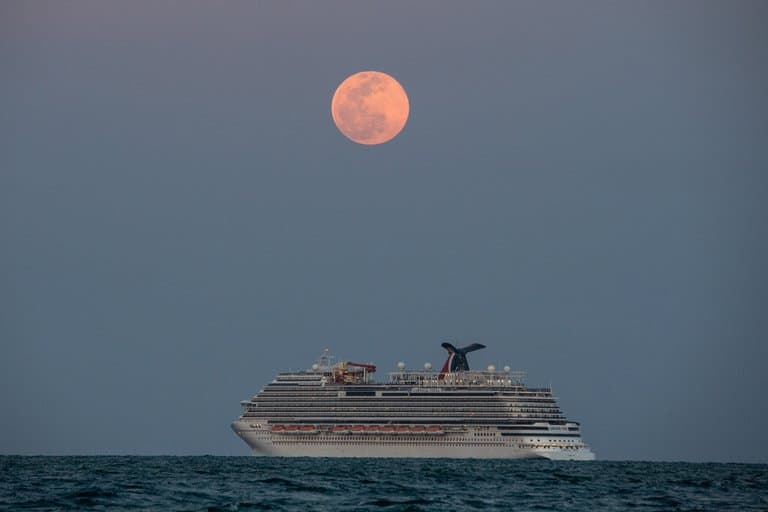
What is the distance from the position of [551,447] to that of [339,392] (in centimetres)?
2692

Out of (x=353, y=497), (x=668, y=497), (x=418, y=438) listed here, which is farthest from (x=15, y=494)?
(x=418, y=438)

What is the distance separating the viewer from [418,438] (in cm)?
15025

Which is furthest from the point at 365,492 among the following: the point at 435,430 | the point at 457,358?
the point at 457,358

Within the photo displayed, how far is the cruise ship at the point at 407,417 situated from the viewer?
147625 mm

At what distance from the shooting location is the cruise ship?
148 m

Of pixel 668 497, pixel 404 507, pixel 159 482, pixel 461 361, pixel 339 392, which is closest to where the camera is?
pixel 404 507

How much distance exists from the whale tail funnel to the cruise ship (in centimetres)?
802

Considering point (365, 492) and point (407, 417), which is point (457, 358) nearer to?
point (407, 417)

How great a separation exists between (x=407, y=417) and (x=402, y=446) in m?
3.59

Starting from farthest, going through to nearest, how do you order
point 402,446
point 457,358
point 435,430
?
point 457,358 → point 402,446 → point 435,430

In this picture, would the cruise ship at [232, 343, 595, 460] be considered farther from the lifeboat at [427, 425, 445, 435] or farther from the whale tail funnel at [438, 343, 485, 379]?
the whale tail funnel at [438, 343, 485, 379]

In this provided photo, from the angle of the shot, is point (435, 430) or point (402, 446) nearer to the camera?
point (435, 430)

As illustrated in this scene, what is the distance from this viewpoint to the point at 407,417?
498 feet

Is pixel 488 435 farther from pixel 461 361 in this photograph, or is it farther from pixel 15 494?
pixel 15 494
